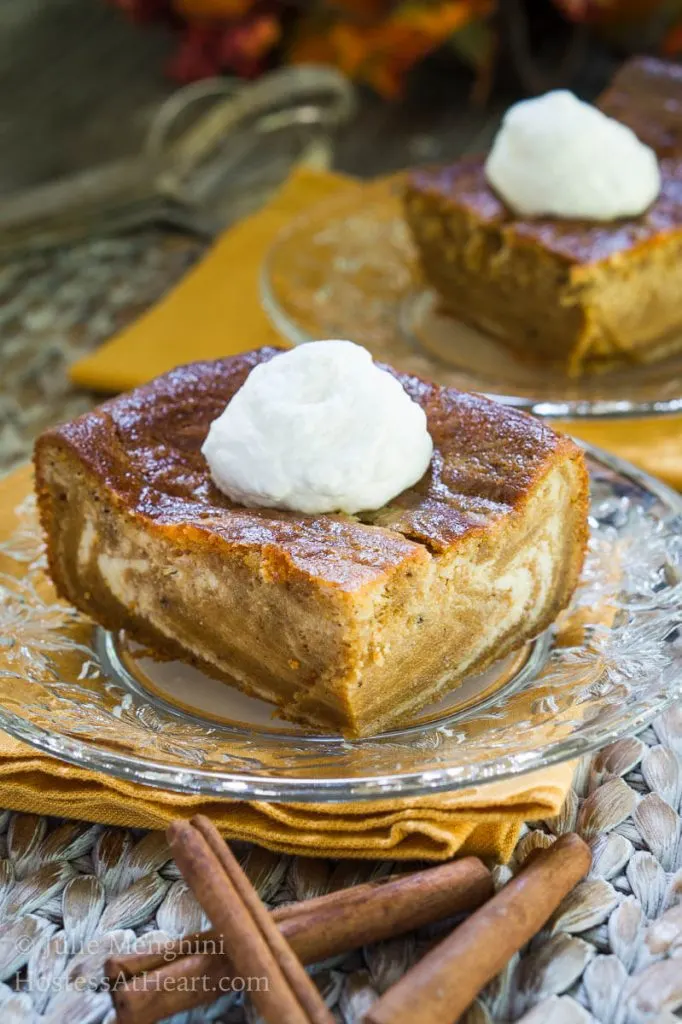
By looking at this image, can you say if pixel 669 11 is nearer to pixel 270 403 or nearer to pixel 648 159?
pixel 648 159

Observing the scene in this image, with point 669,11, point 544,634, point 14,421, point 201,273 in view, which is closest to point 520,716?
point 544,634

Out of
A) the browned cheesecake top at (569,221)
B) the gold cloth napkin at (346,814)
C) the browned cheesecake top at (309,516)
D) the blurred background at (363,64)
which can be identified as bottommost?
the blurred background at (363,64)

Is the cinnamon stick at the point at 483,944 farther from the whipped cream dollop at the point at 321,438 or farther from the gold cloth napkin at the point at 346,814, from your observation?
the whipped cream dollop at the point at 321,438

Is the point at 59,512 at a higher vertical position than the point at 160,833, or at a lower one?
higher

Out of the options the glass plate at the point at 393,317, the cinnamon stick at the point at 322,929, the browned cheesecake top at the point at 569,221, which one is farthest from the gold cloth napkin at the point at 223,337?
the cinnamon stick at the point at 322,929

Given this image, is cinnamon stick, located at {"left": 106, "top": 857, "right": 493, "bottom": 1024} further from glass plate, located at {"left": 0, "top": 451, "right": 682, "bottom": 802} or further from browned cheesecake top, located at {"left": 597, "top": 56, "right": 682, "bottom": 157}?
browned cheesecake top, located at {"left": 597, "top": 56, "right": 682, "bottom": 157}

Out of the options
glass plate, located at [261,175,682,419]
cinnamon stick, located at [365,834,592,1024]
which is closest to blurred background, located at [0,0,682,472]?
glass plate, located at [261,175,682,419]
